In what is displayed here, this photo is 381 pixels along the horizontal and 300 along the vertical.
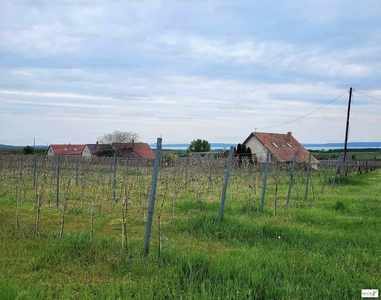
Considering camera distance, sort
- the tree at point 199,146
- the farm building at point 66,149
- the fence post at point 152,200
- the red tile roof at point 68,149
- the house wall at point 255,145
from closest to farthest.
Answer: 1. the fence post at point 152,200
2. the house wall at point 255,145
3. the tree at point 199,146
4. the farm building at point 66,149
5. the red tile roof at point 68,149

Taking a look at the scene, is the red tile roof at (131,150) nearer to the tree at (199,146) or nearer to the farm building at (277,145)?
the tree at (199,146)

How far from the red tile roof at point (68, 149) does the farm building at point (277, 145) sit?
36.9 meters

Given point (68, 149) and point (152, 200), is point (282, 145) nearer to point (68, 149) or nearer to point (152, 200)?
point (152, 200)

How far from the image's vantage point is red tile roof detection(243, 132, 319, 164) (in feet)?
122

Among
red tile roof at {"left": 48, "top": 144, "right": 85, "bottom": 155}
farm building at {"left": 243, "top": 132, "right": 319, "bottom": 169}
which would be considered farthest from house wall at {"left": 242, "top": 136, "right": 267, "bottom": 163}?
red tile roof at {"left": 48, "top": 144, "right": 85, "bottom": 155}

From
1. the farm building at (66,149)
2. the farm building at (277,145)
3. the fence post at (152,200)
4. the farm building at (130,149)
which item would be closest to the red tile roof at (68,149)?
the farm building at (66,149)

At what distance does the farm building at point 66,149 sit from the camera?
205 ft

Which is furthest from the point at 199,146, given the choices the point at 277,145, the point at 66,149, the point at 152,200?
the point at 152,200

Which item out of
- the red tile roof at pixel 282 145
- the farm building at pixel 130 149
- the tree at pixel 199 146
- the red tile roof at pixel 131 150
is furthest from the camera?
the red tile roof at pixel 131 150

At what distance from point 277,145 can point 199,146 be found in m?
11.0

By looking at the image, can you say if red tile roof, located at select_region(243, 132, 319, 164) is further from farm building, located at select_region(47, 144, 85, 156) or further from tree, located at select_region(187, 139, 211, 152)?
farm building, located at select_region(47, 144, 85, 156)

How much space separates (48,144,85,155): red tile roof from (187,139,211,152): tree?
2783 cm

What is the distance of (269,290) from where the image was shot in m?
4.12

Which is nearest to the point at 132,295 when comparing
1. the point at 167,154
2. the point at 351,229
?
the point at 351,229
